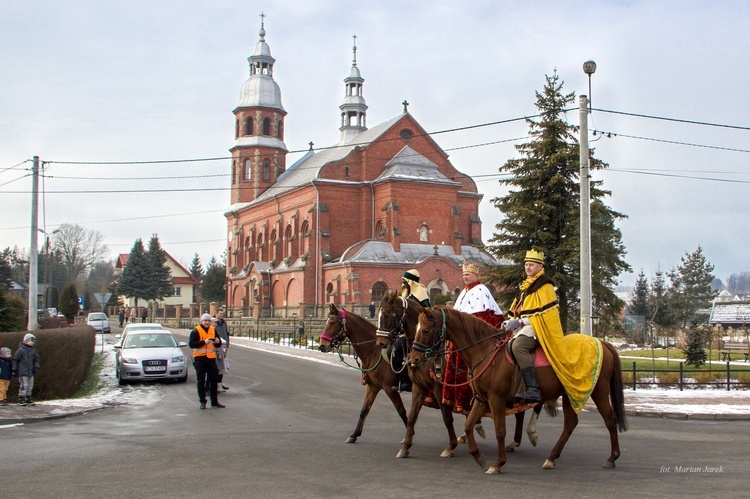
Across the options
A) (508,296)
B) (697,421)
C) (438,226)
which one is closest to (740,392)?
(697,421)

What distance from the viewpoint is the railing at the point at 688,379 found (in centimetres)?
1797

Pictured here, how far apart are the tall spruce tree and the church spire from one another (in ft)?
151

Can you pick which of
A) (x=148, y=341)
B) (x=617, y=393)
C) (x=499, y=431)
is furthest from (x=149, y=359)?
(x=617, y=393)

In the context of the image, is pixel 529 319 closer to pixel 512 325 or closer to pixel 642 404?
pixel 512 325

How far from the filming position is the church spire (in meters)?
70.6

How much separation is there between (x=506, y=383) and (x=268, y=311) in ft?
173

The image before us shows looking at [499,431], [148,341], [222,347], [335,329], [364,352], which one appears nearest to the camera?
[499,431]

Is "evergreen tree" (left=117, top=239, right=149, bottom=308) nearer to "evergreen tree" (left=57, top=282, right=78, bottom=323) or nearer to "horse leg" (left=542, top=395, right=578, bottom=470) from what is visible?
"evergreen tree" (left=57, top=282, right=78, bottom=323)

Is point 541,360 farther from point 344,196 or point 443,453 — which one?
point 344,196

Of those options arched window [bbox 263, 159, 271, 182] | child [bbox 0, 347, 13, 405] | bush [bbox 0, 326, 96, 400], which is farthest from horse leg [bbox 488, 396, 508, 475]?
arched window [bbox 263, 159, 271, 182]

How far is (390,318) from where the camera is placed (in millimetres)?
9352

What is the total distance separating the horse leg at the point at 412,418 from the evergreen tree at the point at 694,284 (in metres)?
58.8

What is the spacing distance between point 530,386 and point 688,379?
12971 mm

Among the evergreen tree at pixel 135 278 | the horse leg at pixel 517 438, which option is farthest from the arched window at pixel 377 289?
the evergreen tree at pixel 135 278
